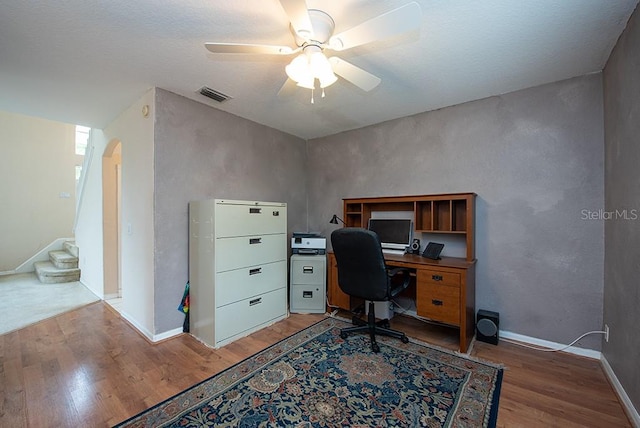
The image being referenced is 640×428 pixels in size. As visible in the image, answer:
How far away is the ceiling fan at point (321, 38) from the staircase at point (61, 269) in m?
5.01

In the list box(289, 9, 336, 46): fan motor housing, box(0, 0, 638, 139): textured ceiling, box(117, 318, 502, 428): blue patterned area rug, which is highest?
box(0, 0, 638, 139): textured ceiling

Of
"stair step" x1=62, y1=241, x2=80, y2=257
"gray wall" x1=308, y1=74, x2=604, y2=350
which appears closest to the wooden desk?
"gray wall" x1=308, y1=74, x2=604, y2=350

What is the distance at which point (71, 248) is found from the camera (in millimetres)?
4879

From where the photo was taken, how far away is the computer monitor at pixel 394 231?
9.52 ft

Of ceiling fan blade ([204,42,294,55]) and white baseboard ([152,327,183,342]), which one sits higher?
ceiling fan blade ([204,42,294,55])

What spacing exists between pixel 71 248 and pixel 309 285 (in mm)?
4895

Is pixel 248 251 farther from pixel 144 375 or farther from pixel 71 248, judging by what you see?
pixel 71 248

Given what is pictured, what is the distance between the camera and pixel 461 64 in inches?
78.9

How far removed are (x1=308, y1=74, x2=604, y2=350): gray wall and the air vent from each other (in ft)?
6.68

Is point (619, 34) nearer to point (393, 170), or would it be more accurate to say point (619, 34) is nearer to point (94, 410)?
point (393, 170)

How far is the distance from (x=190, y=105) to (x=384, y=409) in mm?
3026

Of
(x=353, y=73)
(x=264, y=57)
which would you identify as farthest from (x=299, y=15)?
(x=264, y=57)

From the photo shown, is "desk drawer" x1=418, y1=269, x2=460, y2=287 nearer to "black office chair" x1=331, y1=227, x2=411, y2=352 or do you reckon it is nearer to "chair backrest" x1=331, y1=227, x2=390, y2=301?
"black office chair" x1=331, y1=227, x2=411, y2=352

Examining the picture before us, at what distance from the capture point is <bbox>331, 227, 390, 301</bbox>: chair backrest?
211cm
